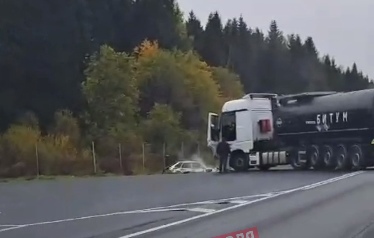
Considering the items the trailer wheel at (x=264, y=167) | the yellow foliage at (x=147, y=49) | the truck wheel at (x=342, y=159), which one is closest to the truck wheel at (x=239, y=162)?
the trailer wheel at (x=264, y=167)

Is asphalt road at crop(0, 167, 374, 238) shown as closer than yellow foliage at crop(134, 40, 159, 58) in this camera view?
Yes

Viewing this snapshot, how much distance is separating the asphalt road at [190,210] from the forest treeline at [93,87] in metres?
21.0

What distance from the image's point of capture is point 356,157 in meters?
35.9

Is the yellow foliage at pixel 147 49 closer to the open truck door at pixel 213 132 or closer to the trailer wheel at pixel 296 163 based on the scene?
the open truck door at pixel 213 132

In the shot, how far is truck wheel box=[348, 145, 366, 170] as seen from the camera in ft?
117

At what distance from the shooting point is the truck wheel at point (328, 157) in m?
37.2

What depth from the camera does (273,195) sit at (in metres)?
22.2

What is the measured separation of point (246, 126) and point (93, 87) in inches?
915

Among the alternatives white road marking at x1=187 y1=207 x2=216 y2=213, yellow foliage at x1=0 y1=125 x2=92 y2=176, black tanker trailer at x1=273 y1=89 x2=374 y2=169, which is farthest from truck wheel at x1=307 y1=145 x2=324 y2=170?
white road marking at x1=187 y1=207 x2=216 y2=213

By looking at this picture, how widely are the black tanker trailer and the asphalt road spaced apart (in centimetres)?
871

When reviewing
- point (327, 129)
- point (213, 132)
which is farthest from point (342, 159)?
point (213, 132)

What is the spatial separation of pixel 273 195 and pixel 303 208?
153 inches

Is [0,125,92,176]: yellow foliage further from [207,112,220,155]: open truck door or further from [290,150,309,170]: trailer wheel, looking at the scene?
[290,150,309,170]: trailer wheel

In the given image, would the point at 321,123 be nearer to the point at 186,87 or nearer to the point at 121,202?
the point at 121,202
